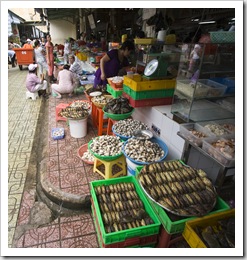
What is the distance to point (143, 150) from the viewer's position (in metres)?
2.87

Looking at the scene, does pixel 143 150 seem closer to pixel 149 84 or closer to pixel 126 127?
pixel 126 127

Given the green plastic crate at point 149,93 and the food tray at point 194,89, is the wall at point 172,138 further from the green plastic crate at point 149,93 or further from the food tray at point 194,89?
the food tray at point 194,89

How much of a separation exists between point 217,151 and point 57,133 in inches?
152

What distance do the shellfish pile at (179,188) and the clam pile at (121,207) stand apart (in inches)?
14.2

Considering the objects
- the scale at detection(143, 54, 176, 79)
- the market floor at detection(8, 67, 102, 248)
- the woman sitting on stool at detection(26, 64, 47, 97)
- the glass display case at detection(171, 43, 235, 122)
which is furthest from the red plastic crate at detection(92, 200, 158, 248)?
the woman sitting on stool at detection(26, 64, 47, 97)

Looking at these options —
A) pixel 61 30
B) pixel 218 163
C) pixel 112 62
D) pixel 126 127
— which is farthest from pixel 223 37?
pixel 61 30

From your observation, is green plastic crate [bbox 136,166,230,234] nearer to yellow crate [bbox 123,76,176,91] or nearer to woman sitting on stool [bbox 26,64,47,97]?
yellow crate [bbox 123,76,176,91]

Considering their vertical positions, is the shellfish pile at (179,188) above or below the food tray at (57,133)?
above

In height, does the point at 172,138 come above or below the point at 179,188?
above

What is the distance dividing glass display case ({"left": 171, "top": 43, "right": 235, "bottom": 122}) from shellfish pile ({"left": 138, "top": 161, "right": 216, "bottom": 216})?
0.77 m

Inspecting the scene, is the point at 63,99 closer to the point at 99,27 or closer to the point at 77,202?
the point at 77,202

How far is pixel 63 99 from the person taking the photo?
7.56m

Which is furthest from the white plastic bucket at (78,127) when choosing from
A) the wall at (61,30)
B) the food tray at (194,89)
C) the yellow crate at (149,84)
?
the wall at (61,30)

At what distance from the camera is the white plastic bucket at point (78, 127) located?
4.60 meters
